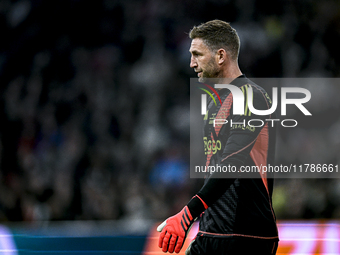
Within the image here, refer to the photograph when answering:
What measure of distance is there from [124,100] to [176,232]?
629cm

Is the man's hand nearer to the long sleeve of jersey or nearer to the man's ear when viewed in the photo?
the long sleeve of jersey

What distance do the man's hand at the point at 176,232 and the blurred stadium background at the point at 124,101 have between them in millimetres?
4365

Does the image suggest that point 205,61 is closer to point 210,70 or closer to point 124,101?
point 210,70

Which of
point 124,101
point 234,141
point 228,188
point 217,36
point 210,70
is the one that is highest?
point 217,36

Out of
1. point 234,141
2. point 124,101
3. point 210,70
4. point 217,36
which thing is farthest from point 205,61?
point 124,101

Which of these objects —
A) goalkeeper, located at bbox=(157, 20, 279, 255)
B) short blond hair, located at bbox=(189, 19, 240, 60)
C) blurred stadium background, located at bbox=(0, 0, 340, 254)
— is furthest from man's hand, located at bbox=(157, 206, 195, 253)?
blurred stadium background, located at bbox=(0, 0, 340, 254)

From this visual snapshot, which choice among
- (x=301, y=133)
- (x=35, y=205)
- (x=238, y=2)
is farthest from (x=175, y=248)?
(x=238, y=2)

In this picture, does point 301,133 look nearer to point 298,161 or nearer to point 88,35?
point 298,161

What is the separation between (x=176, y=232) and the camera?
7.09 feet

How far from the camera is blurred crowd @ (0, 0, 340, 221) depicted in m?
6.91

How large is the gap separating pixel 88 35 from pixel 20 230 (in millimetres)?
5858

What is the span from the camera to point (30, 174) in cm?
729

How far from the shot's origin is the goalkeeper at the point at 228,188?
7.22ft

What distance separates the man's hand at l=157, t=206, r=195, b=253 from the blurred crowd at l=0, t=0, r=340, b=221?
446 cm
